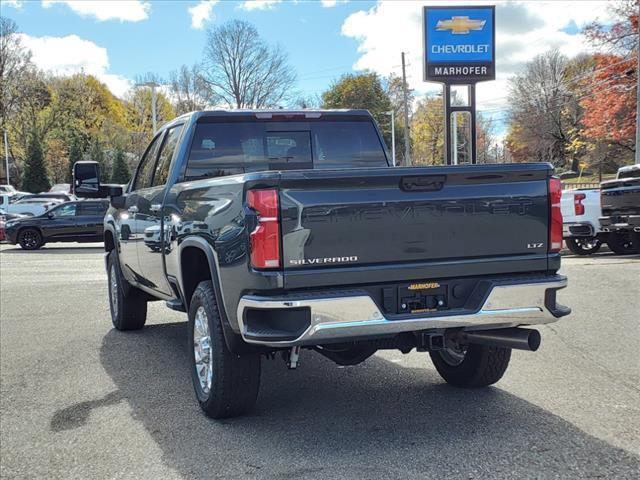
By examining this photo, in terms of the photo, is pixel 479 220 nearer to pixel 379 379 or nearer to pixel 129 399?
pixel 379 379

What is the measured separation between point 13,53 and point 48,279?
52971 mm

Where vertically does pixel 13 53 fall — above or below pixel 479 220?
Answer: above

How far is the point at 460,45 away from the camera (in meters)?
25.7

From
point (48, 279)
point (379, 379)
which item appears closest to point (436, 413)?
point (379, 379)

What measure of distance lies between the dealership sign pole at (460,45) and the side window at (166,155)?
2025cm

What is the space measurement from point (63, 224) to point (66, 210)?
462 millimetres

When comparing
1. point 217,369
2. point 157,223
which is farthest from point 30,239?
point 217,369

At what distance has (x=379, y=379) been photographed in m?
5.48

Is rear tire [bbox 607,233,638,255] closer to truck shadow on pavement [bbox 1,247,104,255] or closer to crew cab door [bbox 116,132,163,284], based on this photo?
crew cab door [bbox 116,132,163,284]

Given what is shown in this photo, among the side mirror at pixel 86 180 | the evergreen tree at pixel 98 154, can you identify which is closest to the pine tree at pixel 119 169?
the evergreen tree at pixel 98 154

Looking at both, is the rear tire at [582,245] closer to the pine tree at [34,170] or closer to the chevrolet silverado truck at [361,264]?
the chevrolet silverado truck at [361,264]

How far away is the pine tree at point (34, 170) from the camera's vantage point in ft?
199

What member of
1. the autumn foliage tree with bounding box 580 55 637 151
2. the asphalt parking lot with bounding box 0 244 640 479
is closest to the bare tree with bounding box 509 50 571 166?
the autumn foliage tree with bounding box 580 55 637 151

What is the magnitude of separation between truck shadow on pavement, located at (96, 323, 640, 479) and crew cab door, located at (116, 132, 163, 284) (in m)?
1.18
